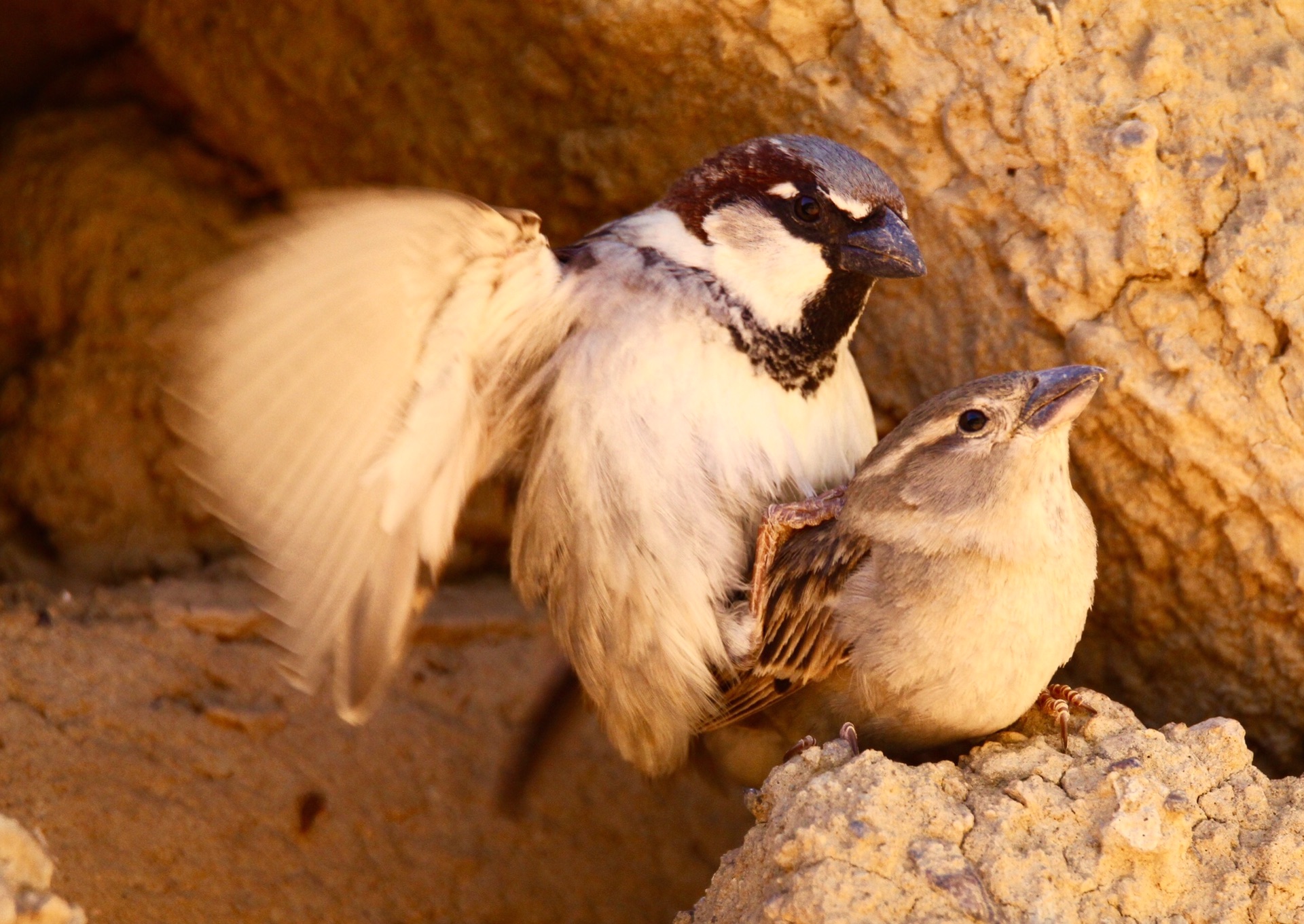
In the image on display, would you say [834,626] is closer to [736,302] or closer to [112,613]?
[736,302]

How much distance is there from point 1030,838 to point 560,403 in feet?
3.66

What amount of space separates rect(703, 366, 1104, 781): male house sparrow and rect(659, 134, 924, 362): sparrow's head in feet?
1.09

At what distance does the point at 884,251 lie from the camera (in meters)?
2.57

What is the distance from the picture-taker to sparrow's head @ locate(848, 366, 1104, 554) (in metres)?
2.30

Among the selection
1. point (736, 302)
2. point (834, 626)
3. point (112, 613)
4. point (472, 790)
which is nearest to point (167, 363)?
point (112, 613)

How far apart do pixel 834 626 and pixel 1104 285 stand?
2.93 feet

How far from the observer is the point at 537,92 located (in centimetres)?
342

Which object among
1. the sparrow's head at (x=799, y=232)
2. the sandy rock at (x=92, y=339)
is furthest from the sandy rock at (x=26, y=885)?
the sandy rock at (x=92, y=339)

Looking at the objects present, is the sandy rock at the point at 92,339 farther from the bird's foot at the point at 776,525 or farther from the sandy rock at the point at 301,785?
the bird's foot at the point at 776,525

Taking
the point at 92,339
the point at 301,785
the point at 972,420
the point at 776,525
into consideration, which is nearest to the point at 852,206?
the point at 972,420

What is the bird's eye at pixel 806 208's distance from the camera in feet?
8.68

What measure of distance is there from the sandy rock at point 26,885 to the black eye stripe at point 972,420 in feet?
5.07

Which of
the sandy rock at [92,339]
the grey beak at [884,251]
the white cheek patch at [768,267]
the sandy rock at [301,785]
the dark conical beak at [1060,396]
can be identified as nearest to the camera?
the dark conical beak at [1060,396]

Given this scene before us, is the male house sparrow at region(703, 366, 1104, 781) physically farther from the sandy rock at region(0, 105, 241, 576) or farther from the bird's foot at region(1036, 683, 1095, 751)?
the sandy rock at region(0, 105, 241, 576)
